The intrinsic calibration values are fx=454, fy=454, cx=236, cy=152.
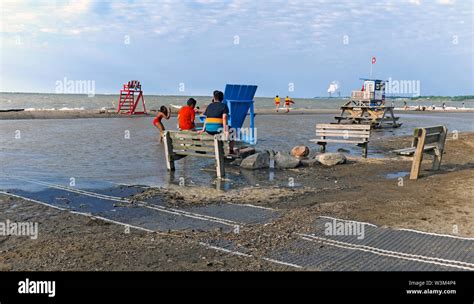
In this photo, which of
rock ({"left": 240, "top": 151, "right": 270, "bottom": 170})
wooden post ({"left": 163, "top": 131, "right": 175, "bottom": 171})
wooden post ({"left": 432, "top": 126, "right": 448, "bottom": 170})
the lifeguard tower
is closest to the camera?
wooden post ({"left": 432, "top": 126, "right": 448, "bottom": 170})

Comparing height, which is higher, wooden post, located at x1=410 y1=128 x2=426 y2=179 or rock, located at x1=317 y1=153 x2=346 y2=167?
wooden post, located at x1=410 y1=128 x2=426 y2=179

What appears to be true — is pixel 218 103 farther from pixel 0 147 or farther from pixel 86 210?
pixel 0 147

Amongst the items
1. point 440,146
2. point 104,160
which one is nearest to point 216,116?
point 104,160

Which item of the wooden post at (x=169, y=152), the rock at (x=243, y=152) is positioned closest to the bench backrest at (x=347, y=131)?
the rock at (x=243, y=152)

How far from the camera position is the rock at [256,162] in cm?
1146

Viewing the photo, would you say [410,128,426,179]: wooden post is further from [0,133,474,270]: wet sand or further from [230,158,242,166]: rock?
[230,158,242,166]: rock

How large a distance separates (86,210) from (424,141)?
276 inches

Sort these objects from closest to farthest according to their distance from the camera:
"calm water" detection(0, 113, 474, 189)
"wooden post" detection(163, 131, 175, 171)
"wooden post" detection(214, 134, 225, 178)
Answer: "wooden post" detection(214, 134, 225, 178)
"calm water" detection(0, 113, 474, 189)
"wooden post" detection(163, 131, 175, 171)

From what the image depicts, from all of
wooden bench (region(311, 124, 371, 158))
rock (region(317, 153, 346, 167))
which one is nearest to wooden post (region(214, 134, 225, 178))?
rock (region(317, 153, 346, 167))

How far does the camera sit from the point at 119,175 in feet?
34.3

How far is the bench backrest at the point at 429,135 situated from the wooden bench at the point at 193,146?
425cm

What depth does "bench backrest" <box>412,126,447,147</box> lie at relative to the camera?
970 cm

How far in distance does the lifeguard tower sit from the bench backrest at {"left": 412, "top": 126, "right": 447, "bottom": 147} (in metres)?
18.9

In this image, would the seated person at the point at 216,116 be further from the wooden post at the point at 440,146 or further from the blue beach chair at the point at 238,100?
the wooden post at the point at 440,146
